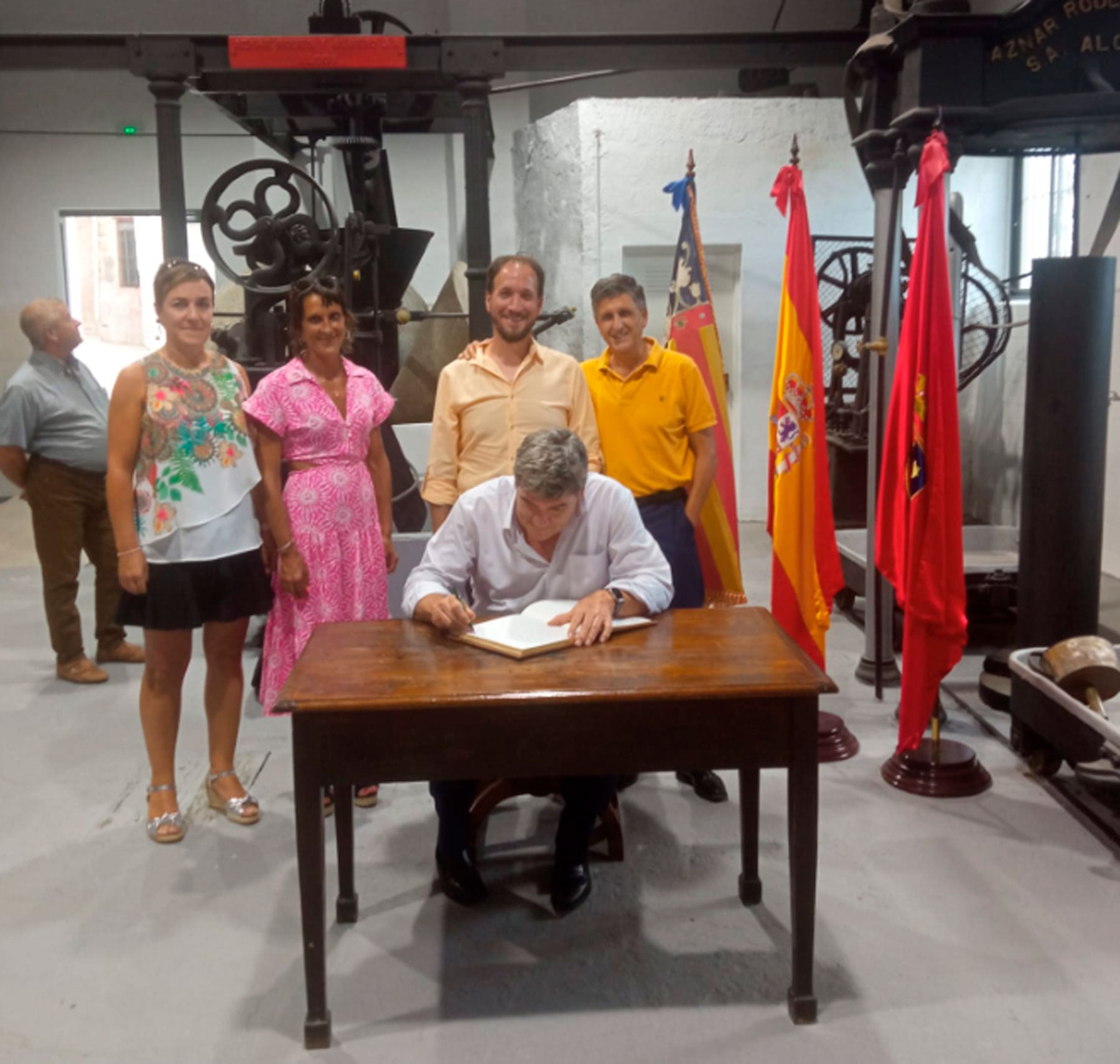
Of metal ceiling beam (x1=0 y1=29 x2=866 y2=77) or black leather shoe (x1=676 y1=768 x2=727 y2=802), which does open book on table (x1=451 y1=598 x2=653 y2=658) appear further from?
metal ceiling beam (x1=0 y1=29 x2=866 y2=77)

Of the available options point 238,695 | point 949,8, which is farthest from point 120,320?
point 949,8

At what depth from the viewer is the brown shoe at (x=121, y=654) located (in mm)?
4977

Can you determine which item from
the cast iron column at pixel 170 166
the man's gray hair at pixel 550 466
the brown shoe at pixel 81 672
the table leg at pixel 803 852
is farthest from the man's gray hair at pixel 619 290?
the brown shoe at pixel 81 672

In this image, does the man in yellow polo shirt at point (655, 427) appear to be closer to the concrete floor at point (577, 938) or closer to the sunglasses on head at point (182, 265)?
the concrete floor at point (577, 938)

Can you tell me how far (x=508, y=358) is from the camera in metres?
3.25

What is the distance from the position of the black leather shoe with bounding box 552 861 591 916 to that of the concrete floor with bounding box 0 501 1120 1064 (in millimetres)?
43

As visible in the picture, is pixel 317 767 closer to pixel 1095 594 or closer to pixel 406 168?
pixel 1095 594

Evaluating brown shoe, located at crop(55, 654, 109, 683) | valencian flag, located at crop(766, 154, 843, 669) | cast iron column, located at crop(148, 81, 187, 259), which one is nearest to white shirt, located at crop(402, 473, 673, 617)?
valencian flag, located at crop(766, 154, 843, 669)

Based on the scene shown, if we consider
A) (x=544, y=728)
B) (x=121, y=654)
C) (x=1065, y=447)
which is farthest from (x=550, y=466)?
(x=121, y=654)

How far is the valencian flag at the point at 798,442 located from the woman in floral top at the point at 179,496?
1666mm

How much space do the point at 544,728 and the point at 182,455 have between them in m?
1.44

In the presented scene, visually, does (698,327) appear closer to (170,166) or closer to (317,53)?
(317,53)

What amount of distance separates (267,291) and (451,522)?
2326 mm

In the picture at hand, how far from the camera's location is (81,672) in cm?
474
